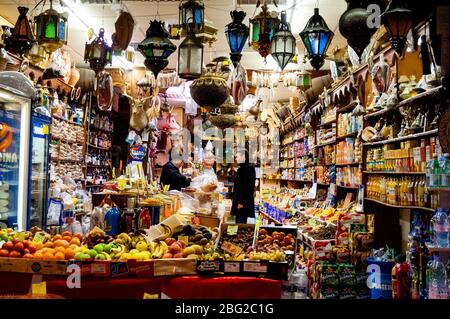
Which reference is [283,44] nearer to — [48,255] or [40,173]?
[48,255]

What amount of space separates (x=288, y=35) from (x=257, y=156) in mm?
12121

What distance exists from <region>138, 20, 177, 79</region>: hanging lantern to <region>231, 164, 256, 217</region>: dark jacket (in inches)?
142

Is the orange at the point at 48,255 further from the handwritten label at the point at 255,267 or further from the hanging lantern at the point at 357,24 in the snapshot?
the hanging lantern at the point at 357,24

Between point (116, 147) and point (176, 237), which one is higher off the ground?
point (116, 147)

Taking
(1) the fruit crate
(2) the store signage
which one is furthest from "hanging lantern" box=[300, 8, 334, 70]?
(2) the store signage

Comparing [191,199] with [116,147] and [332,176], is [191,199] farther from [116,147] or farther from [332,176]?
[116,147]

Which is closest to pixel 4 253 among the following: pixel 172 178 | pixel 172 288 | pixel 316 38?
pixel 172 288

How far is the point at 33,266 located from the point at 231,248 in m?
1.55

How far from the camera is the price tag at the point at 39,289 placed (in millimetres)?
3530

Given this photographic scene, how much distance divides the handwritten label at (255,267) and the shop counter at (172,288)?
61 millimetres

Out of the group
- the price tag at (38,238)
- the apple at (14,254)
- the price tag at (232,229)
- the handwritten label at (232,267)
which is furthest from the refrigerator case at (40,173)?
the handwritten label at (232,267)
